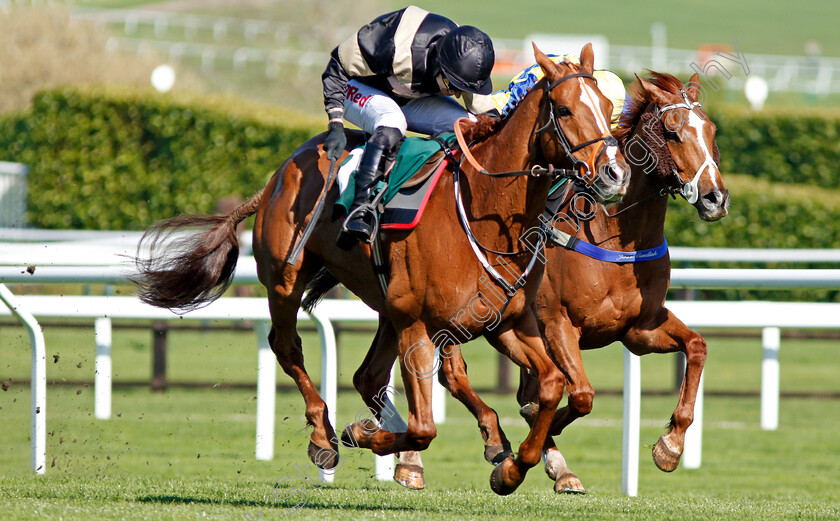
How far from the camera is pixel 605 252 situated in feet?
15.5

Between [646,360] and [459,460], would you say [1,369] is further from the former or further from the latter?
[646,360]

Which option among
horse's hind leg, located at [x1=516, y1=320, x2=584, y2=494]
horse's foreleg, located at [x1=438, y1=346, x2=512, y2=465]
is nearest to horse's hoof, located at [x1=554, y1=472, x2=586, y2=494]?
horse's hind leg, located at [x1=516, y1=320, x2=584, y2=494]

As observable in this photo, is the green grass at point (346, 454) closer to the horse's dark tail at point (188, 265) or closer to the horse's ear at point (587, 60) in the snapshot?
the horse's dark tail at point (188, 265)

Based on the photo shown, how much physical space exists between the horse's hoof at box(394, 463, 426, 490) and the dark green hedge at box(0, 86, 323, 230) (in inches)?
368

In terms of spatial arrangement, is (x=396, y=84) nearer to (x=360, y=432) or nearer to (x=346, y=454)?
(x=360, y=432)

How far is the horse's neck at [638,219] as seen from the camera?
15.5 feet

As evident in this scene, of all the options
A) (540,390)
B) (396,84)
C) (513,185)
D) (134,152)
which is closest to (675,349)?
(540,390)

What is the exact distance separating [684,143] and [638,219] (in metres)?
0.39

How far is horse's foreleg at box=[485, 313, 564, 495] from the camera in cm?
397

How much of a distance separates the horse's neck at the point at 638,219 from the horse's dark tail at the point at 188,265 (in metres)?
1.63

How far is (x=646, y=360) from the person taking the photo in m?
12.5

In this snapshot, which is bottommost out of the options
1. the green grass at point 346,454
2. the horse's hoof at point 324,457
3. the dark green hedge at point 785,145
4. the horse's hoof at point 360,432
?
the green grass at point 346,454

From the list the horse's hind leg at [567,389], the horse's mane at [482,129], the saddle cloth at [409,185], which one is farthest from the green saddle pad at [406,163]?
the horse's hind leg at [567,389]

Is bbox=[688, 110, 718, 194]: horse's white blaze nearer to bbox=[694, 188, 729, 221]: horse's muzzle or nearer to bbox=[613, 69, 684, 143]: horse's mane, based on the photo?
bbox=[694, 188, 729, 221]: horse's muzzle
